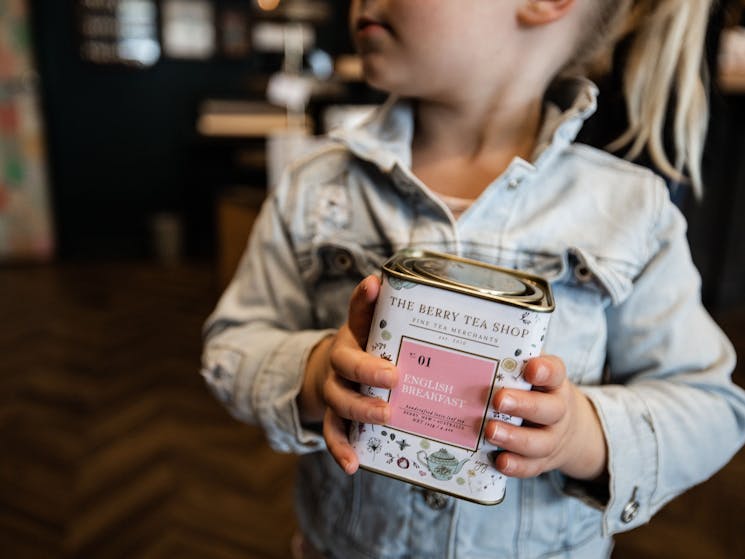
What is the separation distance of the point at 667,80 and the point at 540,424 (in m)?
0.43

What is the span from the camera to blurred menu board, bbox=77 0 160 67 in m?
3.75

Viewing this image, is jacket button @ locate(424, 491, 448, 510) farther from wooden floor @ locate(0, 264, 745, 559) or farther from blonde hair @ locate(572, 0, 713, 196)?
wooden floor @ locate(0, 264, 745, 559)

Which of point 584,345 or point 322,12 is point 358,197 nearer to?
point 584,345

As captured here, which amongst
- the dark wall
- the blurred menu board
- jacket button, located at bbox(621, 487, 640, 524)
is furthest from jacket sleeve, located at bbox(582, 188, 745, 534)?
the blurred menu board

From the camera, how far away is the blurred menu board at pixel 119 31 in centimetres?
375

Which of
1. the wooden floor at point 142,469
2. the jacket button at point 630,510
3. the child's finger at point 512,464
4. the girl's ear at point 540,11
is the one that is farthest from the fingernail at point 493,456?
the wooden floor at point 142,469

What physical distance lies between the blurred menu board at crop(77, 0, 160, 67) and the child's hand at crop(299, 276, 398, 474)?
391cm

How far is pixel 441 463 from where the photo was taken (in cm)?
44

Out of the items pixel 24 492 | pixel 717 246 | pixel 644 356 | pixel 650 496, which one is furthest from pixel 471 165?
pixel 717 246

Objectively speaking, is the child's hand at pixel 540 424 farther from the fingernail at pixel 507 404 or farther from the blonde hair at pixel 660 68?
the blonde hair at pixel 660 68

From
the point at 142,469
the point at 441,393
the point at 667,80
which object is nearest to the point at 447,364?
the point at 441,393

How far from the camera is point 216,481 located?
1.74m

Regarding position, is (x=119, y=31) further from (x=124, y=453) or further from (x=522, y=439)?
(x=522, y=439)

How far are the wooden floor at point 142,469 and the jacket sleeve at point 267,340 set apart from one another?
0.99 meters
